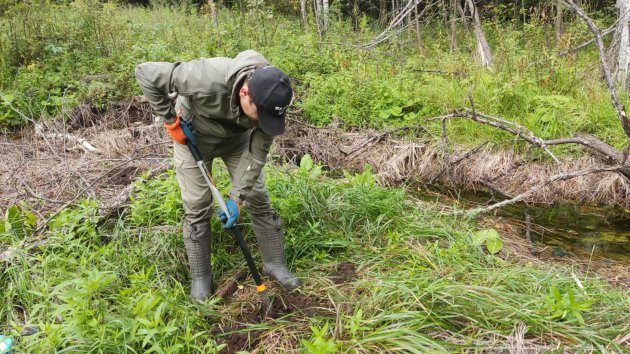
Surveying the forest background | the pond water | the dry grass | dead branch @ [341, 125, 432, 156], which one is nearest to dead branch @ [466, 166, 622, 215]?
the forest background

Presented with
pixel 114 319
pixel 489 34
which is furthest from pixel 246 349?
pixel 489 34

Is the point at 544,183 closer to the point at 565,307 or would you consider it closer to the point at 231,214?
the point at 565,307

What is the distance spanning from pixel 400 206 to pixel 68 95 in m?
5.60

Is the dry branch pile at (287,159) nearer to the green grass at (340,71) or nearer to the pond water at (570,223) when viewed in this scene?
the pond water at (570,223)

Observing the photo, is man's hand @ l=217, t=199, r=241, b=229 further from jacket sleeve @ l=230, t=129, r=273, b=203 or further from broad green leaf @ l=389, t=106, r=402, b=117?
broad green leaf @ l=389, t=106, r=402, b=117

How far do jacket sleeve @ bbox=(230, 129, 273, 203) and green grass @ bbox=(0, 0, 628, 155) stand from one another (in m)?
3.70

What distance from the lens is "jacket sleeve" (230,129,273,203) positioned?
2816mm

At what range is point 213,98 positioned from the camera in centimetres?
270

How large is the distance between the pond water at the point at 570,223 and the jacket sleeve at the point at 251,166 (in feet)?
8.28

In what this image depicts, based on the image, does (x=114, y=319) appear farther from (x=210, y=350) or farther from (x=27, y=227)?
(x=27, y=227)

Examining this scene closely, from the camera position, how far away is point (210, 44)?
26.4 ft

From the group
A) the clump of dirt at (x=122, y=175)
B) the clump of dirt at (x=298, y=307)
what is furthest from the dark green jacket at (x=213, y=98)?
the clump of dirt at (x=122, y=175)

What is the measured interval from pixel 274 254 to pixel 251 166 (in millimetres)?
696

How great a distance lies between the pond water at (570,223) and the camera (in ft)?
13.8
